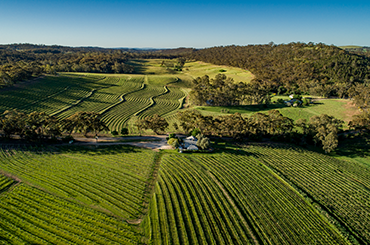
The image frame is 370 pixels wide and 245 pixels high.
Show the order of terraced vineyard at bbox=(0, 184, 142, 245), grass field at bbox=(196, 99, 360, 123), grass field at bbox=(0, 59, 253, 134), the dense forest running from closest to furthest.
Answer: terraced vineyard at bbox=(0, 184, 142, 245), grass field at bbox=(196, 99, 360, 123), grass field at bbox=(0, 59, 253, 134), the dense forest

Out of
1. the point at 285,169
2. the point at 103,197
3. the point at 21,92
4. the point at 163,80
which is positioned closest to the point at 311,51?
the point at 163,80

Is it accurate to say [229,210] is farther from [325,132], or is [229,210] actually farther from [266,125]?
[325,132]

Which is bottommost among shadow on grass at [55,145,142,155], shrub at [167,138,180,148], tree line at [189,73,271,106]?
shadow on grass at [55,145,142,155]

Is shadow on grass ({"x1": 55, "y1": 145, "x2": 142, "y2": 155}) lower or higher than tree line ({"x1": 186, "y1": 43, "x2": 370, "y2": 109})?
lower

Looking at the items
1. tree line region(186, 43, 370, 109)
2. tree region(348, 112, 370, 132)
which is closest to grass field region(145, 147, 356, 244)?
tree region(348, 112, 370, 132)

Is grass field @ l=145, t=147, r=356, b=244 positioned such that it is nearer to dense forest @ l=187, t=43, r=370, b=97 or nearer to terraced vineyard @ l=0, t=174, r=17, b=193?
terraced vineyard @ l=0, t=174, r=17, b=193

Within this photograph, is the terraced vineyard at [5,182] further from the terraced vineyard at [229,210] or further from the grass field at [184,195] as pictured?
the terraced vineyard at [229,210]

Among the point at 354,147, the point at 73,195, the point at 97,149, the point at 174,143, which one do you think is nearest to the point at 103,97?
the point at 97,149
